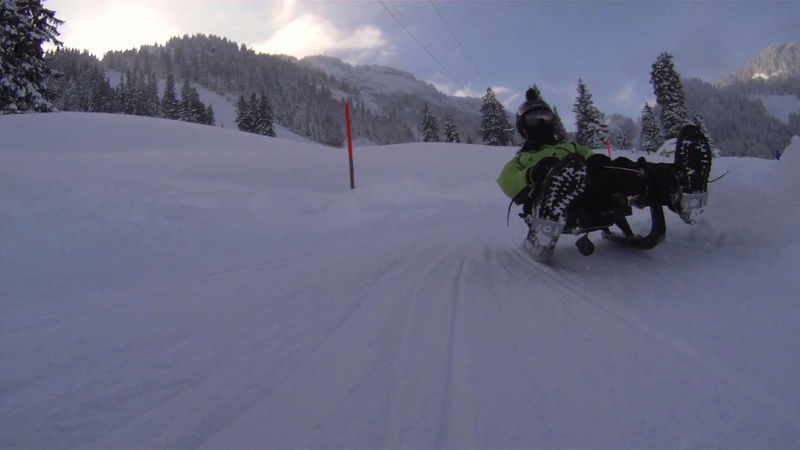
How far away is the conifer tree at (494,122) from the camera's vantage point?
43656 mm

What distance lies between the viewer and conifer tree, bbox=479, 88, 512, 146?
4366cm

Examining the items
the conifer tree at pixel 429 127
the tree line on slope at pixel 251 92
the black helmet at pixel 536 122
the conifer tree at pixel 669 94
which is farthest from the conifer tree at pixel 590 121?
the black helmet at pixel 536 122

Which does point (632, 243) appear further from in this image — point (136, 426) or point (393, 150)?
point (393, 150)

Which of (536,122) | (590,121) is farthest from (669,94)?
(536,122)

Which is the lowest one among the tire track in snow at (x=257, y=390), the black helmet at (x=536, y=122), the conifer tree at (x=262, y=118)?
the tire track in snow at (x=257, y=390)

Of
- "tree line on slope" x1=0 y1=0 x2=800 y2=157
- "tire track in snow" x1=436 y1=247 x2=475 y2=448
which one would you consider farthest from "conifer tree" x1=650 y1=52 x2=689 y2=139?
"tire track in snow" x1=436 y1=247 x2=475 y2=448

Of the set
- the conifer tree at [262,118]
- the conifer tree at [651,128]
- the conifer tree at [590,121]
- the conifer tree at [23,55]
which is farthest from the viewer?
the conifer tree at [262,118]

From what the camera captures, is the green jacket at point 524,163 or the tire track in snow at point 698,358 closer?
the tire track in snow at point 698,358

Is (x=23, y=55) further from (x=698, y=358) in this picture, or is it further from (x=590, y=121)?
(x=590, y=121)

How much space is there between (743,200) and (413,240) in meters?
3.65

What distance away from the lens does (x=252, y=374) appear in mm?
1746

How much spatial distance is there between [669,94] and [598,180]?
136 feet

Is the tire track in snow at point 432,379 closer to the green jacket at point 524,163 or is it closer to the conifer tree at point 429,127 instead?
the green jacket at point 524,163

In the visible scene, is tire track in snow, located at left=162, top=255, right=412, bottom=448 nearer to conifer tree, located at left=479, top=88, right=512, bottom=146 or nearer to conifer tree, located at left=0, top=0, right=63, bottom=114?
conifer tree, located at left=0, top=0, right=63, bottom=114
